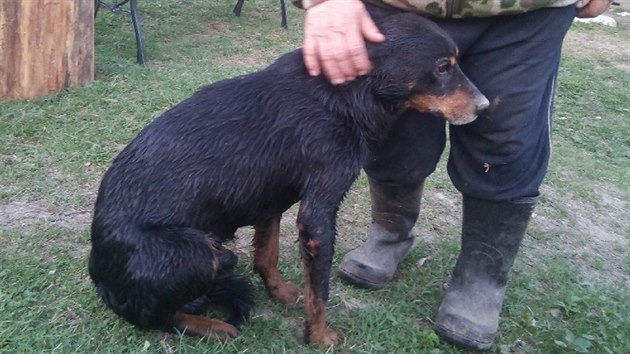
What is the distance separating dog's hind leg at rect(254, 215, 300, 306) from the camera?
2.66m

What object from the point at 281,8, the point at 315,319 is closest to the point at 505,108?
the point at 315,319

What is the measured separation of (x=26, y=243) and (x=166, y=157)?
106 cm

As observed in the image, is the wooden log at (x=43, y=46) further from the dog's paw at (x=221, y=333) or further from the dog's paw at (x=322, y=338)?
the dog's paw at (x=322, y=338)

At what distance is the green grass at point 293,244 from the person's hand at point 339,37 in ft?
3.27

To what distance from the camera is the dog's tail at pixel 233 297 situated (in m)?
2.48

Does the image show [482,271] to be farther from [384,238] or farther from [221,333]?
[221,333]

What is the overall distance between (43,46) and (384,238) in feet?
9.66

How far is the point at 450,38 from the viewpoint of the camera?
225cm

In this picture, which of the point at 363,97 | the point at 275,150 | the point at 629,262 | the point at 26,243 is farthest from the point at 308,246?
the point at 629,262

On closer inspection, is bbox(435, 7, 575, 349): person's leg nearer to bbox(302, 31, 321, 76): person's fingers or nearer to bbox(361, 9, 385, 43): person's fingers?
bbox(361, 9, 385, 43): person's fingers

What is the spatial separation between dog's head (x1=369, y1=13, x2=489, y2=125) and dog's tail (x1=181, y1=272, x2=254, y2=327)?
869 mm

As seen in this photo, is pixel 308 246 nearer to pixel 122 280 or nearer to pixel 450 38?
pixel 122 280

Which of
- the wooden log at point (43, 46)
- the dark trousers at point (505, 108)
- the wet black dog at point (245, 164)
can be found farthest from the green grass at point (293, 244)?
the dark trousers at point (505, 108)

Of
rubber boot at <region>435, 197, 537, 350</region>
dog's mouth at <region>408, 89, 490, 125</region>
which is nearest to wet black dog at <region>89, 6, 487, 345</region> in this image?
dog's mouth at <region>408, 89, 490, 125</region>
